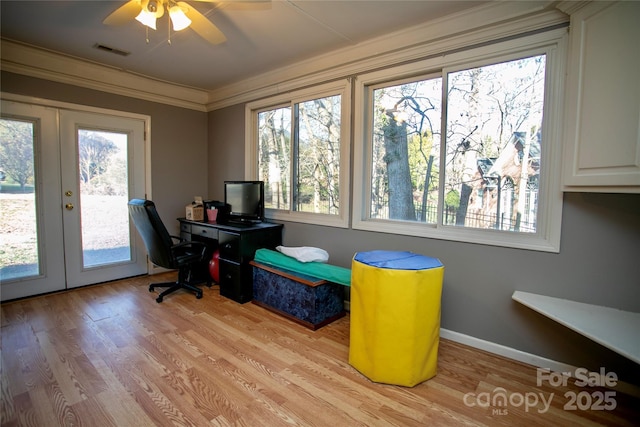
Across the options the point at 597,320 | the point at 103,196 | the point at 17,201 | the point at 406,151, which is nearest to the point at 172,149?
the point at 103,196

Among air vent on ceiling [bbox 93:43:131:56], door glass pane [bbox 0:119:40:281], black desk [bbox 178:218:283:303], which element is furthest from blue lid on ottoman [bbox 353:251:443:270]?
door glass pane [bbox 0:119:40:281]

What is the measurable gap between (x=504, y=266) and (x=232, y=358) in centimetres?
206

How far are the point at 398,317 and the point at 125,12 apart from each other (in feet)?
8.64

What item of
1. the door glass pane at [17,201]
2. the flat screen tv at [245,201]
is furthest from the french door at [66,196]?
the flat screen tv at [245,201]

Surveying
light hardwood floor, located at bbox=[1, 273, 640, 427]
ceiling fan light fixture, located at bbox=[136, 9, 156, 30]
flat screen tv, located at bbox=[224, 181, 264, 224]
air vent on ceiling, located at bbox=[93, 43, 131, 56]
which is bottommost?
light hardwood floor, located at bbox=[1, 273, 640, 427]

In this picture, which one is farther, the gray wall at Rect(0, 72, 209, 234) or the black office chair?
the gray wall at Rect(0, 72, 209, 234)

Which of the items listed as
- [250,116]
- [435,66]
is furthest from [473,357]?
[250,116]

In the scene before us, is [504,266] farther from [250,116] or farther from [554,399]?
[250,116]

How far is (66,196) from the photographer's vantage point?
3.43 meters

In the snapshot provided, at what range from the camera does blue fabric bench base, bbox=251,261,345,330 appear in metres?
2.65

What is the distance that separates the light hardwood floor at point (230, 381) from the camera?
1648mm

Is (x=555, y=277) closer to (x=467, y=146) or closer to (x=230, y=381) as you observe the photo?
(x=467, y=146)

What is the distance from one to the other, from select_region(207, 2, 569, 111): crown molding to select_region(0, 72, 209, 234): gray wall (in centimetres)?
134

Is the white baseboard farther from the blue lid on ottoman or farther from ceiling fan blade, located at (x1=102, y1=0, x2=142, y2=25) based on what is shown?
ceiling fan blade, located at (x1=102, y1=0, x2=142, y2=25)
